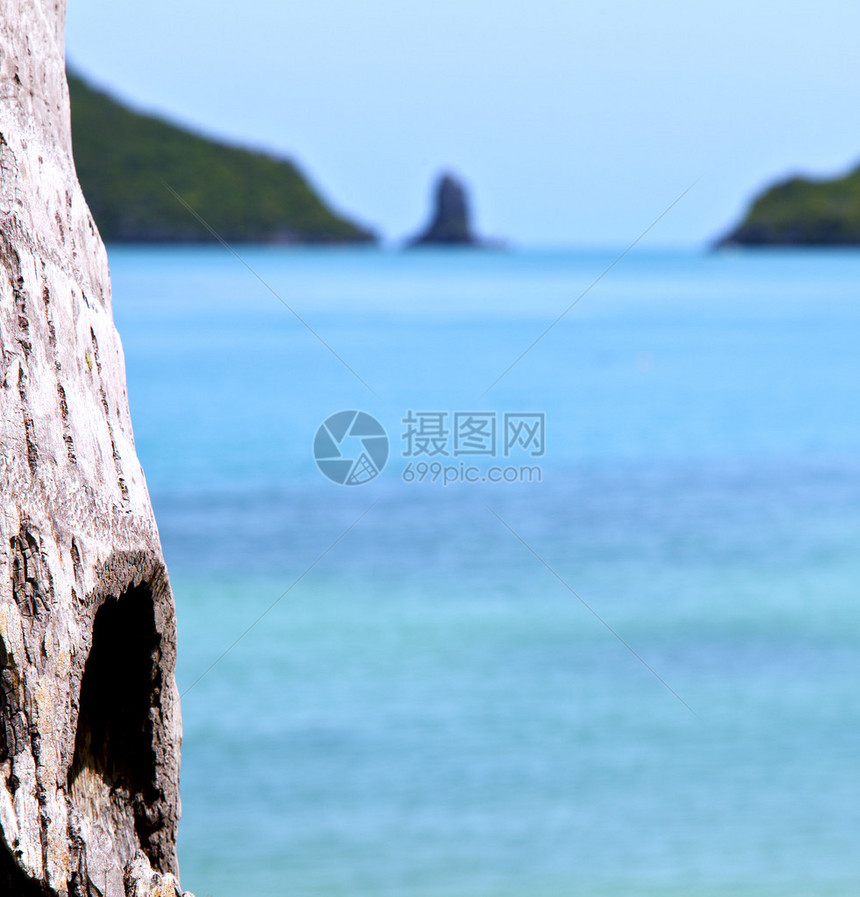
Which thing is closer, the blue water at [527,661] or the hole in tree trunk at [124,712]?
the hole in tree trunk at [124,712]

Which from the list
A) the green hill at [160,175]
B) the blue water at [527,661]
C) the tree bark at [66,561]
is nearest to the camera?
the tree bark at [66,561]

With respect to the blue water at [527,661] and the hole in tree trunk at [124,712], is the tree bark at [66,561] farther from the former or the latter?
the blue water at [527,661]

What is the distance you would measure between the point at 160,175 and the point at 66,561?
9060cm

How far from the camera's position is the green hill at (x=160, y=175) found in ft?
289

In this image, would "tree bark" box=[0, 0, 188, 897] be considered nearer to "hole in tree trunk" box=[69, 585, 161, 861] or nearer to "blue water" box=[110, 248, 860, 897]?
"hole in tree trunk" box=[69, 585, 161, 861]

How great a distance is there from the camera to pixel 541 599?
492 inches

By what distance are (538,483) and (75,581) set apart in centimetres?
1762

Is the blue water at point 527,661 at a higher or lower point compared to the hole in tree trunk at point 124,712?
lower

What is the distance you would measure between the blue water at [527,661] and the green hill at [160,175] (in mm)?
64558

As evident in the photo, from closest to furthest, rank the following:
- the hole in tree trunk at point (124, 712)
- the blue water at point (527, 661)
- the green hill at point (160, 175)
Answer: the hole in tree trunk at point (124, 712)
the blue water at point (527, 661)
the green hill at point (160, 175)

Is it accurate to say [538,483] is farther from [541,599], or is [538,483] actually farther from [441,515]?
[541,599]

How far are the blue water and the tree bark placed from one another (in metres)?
4.29

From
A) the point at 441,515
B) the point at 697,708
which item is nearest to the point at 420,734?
the point at 697,708

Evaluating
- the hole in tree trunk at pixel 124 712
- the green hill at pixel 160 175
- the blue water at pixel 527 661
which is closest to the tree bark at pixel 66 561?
the hole in tree trunk at pixel 124 712
